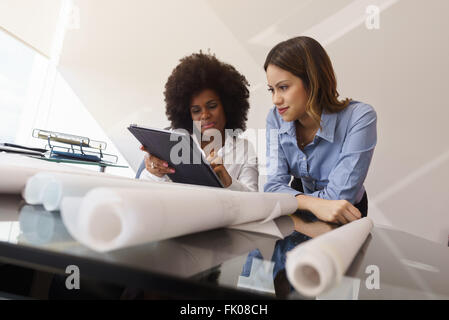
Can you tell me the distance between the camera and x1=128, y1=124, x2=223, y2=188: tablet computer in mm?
932

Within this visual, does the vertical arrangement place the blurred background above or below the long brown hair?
above

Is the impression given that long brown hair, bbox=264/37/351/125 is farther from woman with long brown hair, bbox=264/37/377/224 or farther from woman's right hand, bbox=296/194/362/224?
woman's right hand, bbox=296/194/362/224

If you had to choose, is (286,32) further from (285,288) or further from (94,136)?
(285,288)

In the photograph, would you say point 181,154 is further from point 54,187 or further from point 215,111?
point 215,111

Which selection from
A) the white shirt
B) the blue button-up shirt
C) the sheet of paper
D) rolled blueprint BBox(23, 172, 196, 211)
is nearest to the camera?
rolled blueprint BBox(23, 172, 196, 211)

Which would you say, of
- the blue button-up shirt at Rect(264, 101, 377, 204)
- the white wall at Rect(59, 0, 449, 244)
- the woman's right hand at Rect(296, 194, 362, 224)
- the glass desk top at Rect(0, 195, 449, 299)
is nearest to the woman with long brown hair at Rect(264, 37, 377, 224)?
the blue button-up shirt at Rect(264, 101, 377, 204)

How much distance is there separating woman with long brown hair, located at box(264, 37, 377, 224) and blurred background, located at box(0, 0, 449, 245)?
134cm

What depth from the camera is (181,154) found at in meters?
1.02

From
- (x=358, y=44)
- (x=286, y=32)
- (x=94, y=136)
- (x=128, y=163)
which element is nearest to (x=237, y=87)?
(x=286, y=32)

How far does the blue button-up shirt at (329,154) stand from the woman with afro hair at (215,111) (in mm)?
333

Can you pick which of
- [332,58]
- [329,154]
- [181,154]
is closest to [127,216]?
[181,154]

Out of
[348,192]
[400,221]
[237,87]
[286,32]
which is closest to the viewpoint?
[348,192]
